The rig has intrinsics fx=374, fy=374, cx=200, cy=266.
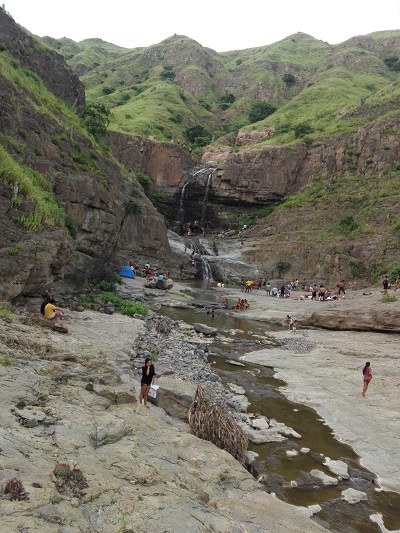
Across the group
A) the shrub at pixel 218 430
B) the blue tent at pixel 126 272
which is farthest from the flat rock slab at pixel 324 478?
the blue tent at pixel 126 272

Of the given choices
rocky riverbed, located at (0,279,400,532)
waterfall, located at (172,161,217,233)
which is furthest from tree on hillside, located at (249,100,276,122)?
rocky riverbed, located at (0,279,400,532)

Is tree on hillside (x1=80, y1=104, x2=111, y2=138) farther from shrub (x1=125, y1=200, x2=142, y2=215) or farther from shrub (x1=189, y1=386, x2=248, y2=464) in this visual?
shrub (x1=189, y1=386, x2=248, y2=464)

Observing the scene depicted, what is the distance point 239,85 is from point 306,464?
13005 centimetres

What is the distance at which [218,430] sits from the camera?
947cm

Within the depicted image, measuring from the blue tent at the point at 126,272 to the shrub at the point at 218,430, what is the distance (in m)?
28.4

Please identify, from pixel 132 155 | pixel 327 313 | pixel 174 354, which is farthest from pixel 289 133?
pixel 174 354

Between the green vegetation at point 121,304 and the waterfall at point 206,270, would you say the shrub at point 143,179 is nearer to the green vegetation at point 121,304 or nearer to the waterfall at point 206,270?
the waterfall at point 206,270

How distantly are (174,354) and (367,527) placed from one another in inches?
413

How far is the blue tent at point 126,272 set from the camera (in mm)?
37562

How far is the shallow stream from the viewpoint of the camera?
8.12 metres

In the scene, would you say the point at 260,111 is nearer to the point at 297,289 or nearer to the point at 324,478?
the point at 297,289

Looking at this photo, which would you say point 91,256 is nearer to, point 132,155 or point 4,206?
point 4,206

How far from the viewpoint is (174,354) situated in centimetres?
1709

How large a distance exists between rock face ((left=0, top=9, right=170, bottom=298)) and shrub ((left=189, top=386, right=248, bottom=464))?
959cm
